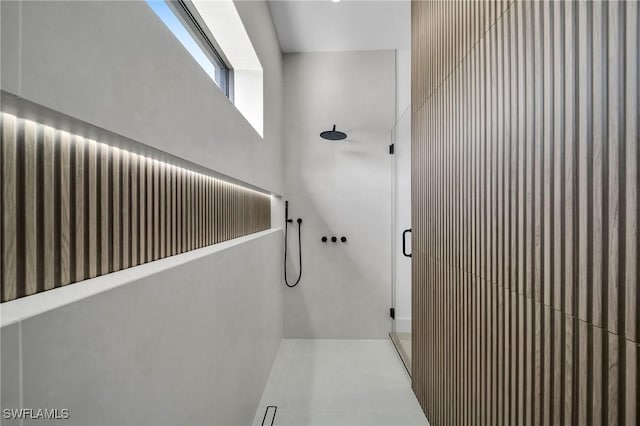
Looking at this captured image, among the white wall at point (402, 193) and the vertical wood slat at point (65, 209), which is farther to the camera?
→ the white wall at point (402, 193)

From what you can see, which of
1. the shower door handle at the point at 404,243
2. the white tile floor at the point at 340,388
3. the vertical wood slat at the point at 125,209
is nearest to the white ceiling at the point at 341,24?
the shower door handle at the point at 404,243

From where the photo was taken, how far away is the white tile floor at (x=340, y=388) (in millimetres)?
1940

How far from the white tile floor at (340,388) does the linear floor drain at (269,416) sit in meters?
0.02

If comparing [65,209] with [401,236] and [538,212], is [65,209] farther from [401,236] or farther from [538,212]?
[401,236]

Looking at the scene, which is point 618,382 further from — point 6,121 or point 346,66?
Answer: point 346,66

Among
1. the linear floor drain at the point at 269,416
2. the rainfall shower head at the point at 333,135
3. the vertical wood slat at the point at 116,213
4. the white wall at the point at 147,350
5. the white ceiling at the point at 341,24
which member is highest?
the white ceiling at the point at 341,24

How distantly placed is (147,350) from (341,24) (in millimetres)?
2902

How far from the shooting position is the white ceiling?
2.53 metres

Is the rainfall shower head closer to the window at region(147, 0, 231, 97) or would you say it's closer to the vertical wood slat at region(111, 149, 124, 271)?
the window at region(147, 0, 231, 97)

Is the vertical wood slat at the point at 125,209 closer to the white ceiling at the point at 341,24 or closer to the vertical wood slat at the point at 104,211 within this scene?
the vertical wood slat at the point at 104,211

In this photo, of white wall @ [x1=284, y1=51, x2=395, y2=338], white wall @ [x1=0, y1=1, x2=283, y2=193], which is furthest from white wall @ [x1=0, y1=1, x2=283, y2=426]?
white wall @ [x1=284, y1=51, x2=395, y2=338]

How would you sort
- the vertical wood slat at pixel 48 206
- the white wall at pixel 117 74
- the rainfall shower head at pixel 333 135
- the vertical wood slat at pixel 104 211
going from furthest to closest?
the rainfall shower head at pixel 333 135, the vertical wood slat at pixel 104 211, the vertical wood slat at pixel 48 206, the white wall at pixel 117 74

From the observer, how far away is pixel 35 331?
0.47m

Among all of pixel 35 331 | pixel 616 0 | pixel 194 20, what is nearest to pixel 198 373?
pixel 35 331
